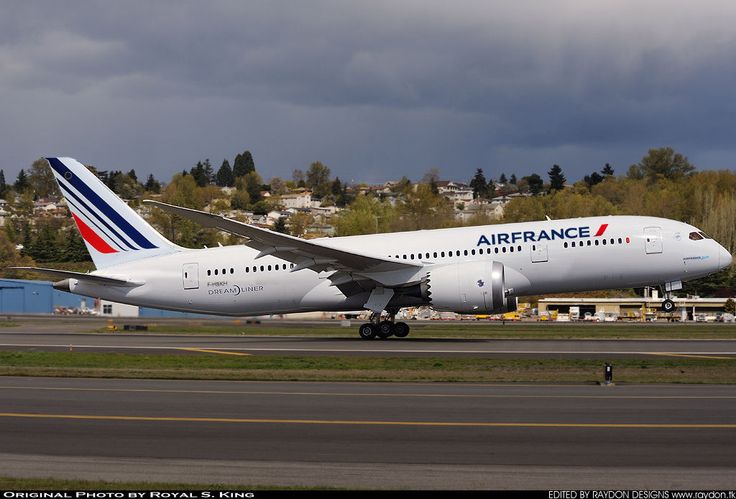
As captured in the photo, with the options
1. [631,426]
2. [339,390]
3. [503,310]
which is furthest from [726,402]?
[503,310]

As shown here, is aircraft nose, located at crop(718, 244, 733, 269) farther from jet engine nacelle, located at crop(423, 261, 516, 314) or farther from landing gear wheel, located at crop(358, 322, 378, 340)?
landing gear wheel, located at crop(358, 322, 378, 340)

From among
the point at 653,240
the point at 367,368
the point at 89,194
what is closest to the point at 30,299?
the point at 89,194

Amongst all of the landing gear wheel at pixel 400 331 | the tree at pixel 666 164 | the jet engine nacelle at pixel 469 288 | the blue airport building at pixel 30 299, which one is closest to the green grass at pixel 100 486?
the jet engine nacelle at pixel 469 288

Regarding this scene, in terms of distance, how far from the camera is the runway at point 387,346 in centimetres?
3089

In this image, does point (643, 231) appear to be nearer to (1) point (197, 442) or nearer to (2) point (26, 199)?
(1) point (197, 442)

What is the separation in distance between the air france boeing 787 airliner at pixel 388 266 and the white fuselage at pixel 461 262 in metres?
0.04

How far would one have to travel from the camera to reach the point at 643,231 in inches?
1432

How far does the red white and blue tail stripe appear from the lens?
132ft

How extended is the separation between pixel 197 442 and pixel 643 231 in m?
25.4

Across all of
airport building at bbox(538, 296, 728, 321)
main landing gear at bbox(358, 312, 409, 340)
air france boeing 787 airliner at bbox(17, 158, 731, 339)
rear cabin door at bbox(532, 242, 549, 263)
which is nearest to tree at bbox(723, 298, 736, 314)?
airport building at bbox(538, 296, 728, 321)

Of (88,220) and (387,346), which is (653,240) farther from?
(88,220)

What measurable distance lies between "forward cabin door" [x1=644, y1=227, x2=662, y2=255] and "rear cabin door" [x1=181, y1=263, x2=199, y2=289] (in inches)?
699

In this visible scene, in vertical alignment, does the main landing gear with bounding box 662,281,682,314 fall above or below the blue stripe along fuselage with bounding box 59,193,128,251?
below

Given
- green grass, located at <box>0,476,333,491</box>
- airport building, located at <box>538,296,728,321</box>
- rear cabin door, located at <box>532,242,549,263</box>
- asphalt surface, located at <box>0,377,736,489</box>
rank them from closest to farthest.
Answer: green grass, located at <box>0,476,333,491</box>, asphalt surface, located at <box>0,377,736,489</box>, rear cabin door, located at <box>532,242,549,263</box>, airport building, located at <box>538,296,728,321</box>
